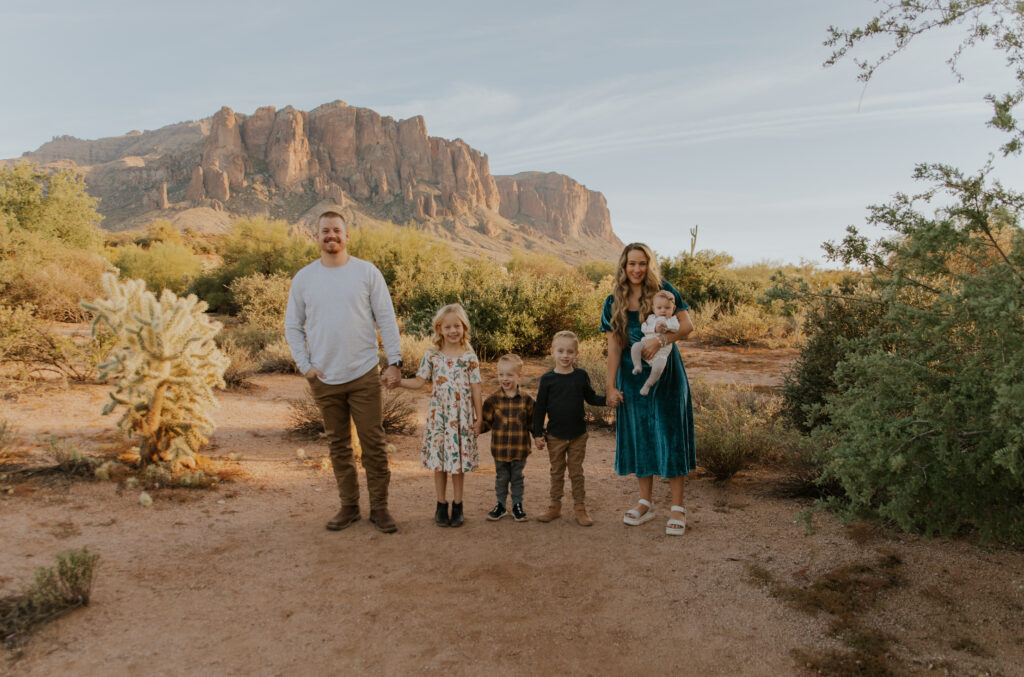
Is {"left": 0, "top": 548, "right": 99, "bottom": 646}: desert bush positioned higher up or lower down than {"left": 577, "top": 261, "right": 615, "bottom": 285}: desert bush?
lower down

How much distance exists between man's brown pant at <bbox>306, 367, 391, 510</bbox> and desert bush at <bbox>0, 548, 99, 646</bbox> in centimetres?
164

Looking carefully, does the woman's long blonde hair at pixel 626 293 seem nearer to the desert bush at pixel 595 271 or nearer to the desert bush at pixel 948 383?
the desert bush at pixel 948 383

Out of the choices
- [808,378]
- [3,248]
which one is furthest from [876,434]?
→ [3,248]

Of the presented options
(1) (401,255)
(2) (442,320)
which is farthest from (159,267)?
(2) (442,320)

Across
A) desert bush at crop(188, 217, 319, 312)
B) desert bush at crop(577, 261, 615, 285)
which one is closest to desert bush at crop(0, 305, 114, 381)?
desert bush at crop(188, 217, 319, 312)

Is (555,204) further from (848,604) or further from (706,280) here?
(848,604)

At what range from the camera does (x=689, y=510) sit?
5086 millimetres

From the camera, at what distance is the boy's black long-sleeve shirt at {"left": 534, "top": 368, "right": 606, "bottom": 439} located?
4.68 meters

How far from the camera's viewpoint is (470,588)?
3686mm

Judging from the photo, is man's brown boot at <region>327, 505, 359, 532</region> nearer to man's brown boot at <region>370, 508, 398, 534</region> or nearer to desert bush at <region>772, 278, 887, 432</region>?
man's brown boot at <region>370, 508, 398, 534</region>

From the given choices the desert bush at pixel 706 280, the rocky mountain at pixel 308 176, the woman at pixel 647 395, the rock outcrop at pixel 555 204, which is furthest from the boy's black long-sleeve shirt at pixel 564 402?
the rock outcrop at pixel 555 204

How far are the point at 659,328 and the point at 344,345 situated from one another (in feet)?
7.32

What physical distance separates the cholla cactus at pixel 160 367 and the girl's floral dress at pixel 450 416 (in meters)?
2.20

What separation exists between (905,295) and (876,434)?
194 centimetres
